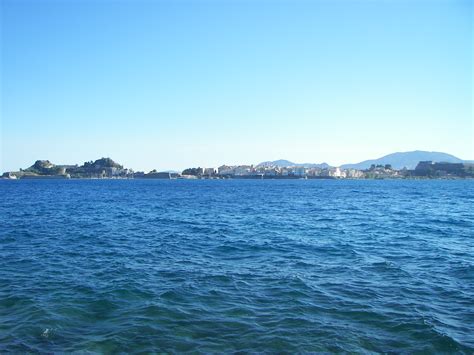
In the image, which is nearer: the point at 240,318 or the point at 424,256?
the point at 240,318

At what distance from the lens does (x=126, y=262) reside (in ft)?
69.9

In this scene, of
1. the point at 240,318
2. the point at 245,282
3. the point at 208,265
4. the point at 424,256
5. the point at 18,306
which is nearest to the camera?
the point at 240,318

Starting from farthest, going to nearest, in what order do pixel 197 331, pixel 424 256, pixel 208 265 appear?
1. pixel 424 256
2. pixel 208 265
3. pixel 197 331

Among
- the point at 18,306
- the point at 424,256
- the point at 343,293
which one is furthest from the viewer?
the point at 424,256

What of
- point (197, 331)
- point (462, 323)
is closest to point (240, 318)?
point (197, 331)

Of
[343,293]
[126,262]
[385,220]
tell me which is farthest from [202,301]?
[385,220]

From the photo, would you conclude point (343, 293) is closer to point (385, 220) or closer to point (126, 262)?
point (126, 262)

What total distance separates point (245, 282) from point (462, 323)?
8.30 meters

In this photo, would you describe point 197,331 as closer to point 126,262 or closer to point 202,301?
point 202,301

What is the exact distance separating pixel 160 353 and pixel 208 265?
32.2 ft

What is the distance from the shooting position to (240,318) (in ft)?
43.0

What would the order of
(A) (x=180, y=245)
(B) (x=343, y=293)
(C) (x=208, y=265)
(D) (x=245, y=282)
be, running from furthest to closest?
(A) (x=180, y=245), (C) (x=208, y=265), (D) (x=245, y=282), (B) (x=343, y=293)

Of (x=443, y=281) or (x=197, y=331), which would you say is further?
(x=443, y=281)

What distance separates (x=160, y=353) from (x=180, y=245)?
15.7 m
